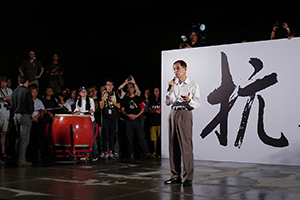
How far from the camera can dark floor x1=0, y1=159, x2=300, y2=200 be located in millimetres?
3992

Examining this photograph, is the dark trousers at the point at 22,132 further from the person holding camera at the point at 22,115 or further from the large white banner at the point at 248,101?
the large white banner at the point at 248,101

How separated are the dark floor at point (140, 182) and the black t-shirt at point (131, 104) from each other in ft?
5.79

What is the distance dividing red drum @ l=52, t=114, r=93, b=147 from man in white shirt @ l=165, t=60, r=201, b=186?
2.87 meters

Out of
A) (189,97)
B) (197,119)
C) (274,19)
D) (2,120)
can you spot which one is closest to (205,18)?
(274,19)

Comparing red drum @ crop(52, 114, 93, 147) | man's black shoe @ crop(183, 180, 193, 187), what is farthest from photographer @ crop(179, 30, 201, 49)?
man's black shoe @ crop(183, 180, 193, 187)

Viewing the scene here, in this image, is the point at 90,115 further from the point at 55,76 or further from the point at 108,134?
the point at 55,76

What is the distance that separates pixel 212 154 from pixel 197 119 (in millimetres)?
793

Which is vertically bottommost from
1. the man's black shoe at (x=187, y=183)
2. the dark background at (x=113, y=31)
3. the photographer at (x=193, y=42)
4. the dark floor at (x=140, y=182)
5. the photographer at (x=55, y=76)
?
the dark floor at (x=140, y=182)

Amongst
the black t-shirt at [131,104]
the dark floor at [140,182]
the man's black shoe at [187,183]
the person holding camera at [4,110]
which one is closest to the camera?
the dark floor at [140,182]

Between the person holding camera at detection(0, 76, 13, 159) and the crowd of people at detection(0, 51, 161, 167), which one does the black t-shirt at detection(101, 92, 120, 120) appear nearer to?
the crowd of people at detection(0, 51, 161, 167)

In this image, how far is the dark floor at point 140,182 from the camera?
399 cm

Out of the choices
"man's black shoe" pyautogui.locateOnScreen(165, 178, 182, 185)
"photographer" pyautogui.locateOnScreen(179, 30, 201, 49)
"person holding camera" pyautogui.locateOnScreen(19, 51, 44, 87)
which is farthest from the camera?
"person holding camera" pyautogui.locateOnScreen(19, 51, 44, 87)

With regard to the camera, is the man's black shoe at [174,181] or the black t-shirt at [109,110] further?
the black t-shirt at [109,110]

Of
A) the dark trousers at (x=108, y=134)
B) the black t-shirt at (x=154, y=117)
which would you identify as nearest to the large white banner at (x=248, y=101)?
the black t-shirt at (x=154, y=117)
